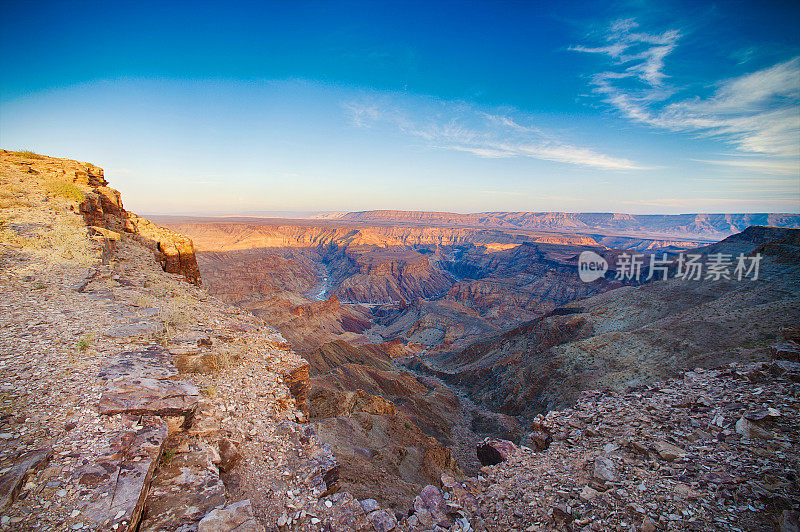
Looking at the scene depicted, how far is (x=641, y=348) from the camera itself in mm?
25781

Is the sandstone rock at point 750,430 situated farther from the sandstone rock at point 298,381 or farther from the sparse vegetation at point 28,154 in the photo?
the sparse vegetation at point 28,154

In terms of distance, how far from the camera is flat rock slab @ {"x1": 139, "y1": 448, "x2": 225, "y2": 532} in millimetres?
3820

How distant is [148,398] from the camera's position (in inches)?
199

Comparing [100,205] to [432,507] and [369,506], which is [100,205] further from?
[432,507]

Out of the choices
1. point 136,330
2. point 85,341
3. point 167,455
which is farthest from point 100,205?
point 167,455

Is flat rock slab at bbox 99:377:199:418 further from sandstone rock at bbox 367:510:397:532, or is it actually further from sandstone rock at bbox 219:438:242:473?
sandstone rock at bbox 367:510:397:532

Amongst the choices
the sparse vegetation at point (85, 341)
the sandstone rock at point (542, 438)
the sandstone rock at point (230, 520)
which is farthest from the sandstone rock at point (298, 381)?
the sandstone rock at point (542, 438)

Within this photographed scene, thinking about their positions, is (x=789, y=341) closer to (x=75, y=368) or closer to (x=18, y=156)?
(x=75, y=368)

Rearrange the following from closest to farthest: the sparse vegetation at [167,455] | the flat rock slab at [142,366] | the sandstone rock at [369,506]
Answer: the sparse vegetation at [167,455], the flat rock slab at [142,366], the sandstone rock at [369,506]

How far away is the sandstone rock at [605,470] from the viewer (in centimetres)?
692

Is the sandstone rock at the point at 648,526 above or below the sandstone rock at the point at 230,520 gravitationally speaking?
below

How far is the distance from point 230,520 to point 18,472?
2227 mm

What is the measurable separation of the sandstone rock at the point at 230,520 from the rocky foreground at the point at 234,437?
0.02m

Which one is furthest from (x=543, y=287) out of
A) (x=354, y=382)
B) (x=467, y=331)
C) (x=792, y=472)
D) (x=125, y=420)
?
(x=125, y=420)
